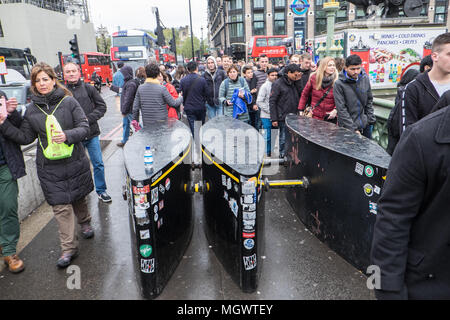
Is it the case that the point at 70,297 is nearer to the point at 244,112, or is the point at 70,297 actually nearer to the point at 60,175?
the point at 60,175

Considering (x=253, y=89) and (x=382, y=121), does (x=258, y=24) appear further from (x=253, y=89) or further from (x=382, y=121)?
(x=382, y=121)

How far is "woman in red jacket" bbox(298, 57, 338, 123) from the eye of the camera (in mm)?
5398

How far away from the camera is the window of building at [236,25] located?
68.5 m

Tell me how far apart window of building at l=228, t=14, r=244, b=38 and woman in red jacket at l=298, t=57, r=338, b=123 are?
67595 mm

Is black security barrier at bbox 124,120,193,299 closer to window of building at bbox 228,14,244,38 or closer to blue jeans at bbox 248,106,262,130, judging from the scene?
blue jeans at bbox 248,106,262,130

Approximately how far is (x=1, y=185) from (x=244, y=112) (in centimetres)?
485

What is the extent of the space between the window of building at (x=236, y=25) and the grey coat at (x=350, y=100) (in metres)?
68.3

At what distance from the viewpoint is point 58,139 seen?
336 centimetres

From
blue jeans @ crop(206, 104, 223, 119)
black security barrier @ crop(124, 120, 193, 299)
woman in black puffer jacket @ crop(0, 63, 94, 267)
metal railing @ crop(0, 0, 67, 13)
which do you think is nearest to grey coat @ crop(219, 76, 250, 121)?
blue jeans @ crop(206, 104, 223, 119)

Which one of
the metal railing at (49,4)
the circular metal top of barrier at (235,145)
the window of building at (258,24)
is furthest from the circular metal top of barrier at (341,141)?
the window of building at (258,24)

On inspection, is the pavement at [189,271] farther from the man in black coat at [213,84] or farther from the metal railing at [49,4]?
the metal railing at [49,4]

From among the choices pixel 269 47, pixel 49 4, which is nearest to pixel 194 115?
pixel 269 47

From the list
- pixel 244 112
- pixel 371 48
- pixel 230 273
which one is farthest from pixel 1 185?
pixel 371 48

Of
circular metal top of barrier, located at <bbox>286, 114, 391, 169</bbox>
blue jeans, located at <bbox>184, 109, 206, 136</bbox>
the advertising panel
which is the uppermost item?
the advertising panel
